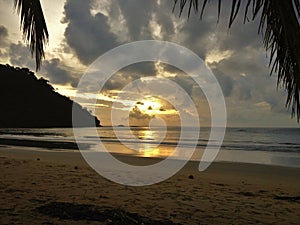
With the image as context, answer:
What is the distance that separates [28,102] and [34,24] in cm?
9480

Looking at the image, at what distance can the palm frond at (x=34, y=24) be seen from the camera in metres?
3.50

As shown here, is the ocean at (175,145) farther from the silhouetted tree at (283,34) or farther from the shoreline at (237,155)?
the silhouetted tree at (283,34)

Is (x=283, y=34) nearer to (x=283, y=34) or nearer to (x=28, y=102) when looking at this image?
(x=283, y=34)

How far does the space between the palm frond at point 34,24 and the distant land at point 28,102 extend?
82955 millimetres

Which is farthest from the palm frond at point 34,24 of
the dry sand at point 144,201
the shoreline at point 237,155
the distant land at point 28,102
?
the distant land at point 28,102

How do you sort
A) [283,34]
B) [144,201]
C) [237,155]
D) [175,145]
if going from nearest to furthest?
[283,34] < [144,201] < [237,155] < [175,145]

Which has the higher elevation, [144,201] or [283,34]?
[283,34]

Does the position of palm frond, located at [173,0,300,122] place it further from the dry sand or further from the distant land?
the distant land

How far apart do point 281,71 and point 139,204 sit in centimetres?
378

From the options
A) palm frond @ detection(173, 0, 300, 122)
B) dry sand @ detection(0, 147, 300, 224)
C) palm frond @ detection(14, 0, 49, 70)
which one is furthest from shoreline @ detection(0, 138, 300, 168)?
palm frond @ detection(173, 0, 300, 122)

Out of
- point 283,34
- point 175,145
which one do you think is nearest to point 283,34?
point 283,34

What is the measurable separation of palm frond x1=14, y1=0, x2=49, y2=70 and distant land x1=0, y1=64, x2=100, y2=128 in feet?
272

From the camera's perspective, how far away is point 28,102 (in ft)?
301

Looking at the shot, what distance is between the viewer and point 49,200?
185 inches
